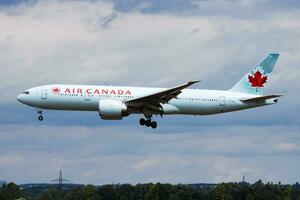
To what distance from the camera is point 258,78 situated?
11244 centimetres

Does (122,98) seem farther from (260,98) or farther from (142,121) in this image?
(260,98)

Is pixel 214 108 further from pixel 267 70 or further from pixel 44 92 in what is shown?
pixel 44 92

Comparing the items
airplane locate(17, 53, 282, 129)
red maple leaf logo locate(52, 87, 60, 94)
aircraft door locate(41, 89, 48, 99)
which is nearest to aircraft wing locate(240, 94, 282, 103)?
airplane locate(17, 53, 282, 129)

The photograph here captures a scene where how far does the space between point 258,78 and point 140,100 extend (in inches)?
629

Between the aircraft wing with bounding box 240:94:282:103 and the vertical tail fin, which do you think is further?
the vertical tail fin

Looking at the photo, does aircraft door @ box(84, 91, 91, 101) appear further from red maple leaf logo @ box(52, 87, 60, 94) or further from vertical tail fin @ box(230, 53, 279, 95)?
vertical tail fin @ box(230, 53, 279, 95)

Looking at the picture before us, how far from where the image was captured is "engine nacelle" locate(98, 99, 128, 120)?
336 ft

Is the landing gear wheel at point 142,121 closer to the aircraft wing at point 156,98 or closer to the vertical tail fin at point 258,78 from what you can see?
the aircraft wing at point 156,98

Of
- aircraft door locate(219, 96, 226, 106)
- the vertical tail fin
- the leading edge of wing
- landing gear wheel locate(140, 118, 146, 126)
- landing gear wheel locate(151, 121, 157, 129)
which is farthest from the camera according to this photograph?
the vertical tail fin

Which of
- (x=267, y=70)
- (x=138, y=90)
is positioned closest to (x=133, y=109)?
(x=138, y=90)

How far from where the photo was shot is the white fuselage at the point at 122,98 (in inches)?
4055

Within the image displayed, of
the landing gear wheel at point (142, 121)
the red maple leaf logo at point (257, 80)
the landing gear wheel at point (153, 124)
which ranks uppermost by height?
the red maple leaf logo at point (257, 80)

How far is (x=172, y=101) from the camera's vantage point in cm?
10612

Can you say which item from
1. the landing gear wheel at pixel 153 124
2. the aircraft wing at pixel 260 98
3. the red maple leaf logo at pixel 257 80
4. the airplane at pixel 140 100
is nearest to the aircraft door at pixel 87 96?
the airplane at pixel 140 100
